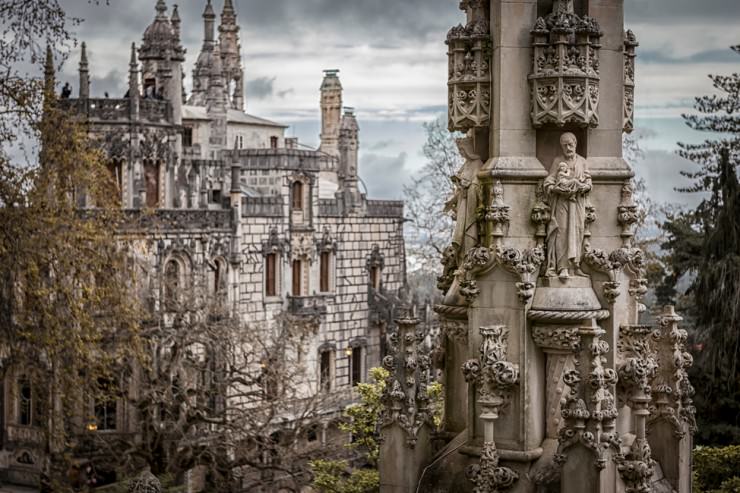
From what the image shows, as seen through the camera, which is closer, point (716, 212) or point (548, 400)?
point (548, 400)

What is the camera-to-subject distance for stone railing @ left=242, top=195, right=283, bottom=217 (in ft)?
194

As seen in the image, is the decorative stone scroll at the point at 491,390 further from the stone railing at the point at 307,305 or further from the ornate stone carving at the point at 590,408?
the stone railing at the point at 307,305

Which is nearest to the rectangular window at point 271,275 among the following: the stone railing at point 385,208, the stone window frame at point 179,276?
the stone window frame at point 179,276

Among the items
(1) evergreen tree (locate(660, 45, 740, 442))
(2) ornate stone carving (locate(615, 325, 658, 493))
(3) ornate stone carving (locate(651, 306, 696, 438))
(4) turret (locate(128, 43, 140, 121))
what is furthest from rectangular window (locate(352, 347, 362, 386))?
(2) ornate stone carving (locate(615, 325, 658, 493))

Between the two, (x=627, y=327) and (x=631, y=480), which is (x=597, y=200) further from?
(x=631, y=480)

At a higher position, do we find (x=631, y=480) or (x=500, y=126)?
(x=500, y=126)

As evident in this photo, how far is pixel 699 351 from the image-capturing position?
35938 millimetres

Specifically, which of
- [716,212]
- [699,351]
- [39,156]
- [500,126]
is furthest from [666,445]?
[716,212]

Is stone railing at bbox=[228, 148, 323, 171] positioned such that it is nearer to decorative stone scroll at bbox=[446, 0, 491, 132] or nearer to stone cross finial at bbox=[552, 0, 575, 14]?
decorative stone scroll at bbox=[446, 0, 491, 132]

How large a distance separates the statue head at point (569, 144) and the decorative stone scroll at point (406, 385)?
6.13 ft

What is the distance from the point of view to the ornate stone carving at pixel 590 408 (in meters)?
10.4

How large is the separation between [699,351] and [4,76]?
22.8 metres

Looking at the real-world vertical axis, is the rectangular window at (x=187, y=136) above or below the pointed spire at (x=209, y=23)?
below

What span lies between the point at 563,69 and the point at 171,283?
128ft
